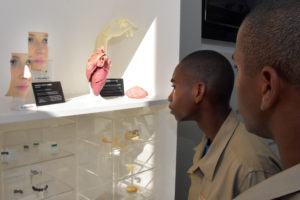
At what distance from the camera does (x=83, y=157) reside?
1503mm

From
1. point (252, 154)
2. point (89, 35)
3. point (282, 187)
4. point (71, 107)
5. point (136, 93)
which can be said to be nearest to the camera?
point (282, 187)

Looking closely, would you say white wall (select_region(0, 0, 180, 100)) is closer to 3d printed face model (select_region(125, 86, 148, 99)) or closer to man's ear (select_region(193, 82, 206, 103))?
3d printed face model (select_region(125, 86, 148, 99))

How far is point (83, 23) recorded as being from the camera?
59.5 inches

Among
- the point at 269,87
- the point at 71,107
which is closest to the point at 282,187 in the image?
the point at 269,87

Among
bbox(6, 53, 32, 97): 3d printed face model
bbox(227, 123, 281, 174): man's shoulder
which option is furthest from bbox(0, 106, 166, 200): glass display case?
bbox(227, 123, 281, 174): man's shoulder

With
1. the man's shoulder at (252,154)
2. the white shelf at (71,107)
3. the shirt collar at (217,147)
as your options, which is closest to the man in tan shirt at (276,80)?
the man's shoulder at (252,154)

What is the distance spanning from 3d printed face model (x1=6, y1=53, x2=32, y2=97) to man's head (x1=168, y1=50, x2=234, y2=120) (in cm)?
62

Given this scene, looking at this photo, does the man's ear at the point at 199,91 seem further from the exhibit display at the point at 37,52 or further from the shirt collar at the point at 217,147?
the exhibit display at the point at 37,52

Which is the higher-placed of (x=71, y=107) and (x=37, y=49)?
(x=37, y=49)

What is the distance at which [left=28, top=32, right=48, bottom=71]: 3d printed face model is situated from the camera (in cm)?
111

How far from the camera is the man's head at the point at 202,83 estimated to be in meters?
1.16

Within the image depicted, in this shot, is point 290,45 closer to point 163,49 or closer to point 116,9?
point 163,49

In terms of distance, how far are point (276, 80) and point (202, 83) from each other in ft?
2.00

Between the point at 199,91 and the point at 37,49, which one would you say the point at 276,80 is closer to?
the point at 199,91
